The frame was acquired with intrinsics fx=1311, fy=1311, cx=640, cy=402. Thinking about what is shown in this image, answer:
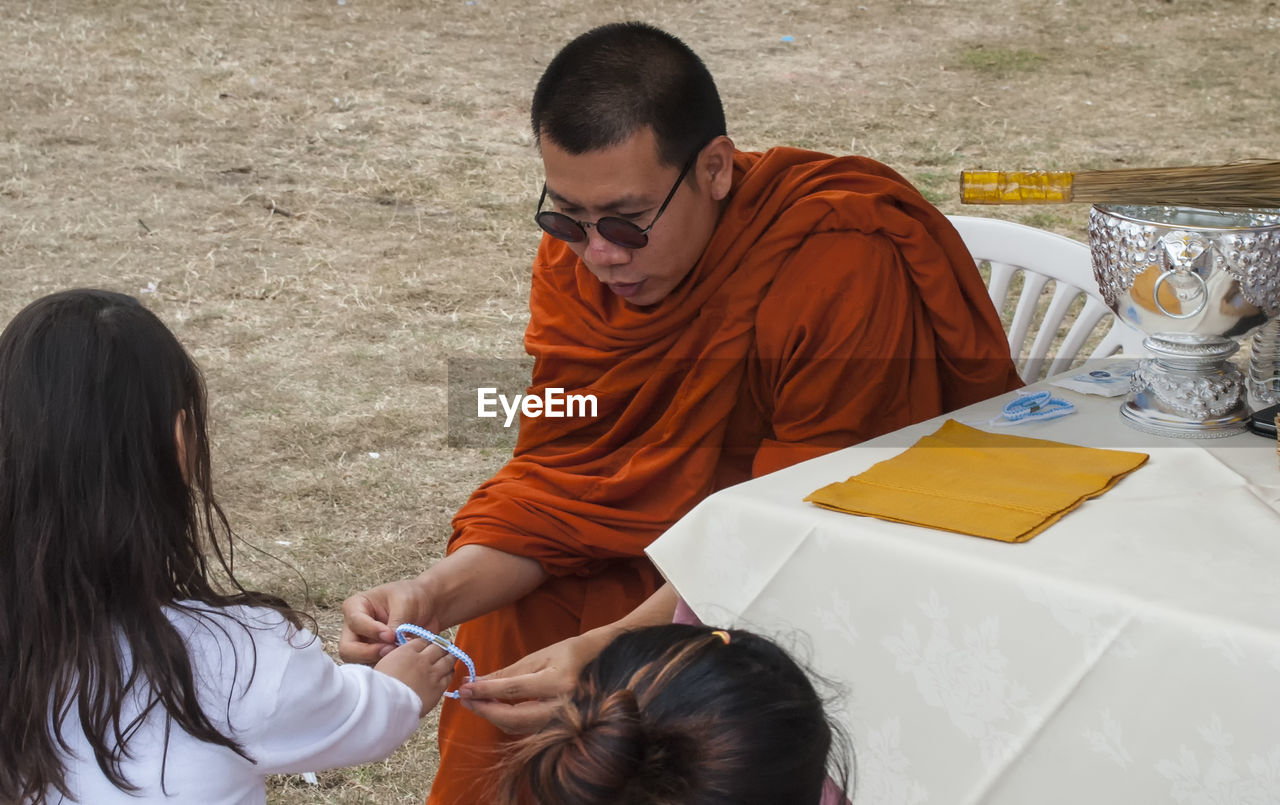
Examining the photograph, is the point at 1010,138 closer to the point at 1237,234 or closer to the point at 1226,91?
the point at 1226,91

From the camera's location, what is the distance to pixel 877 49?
8.02 metres

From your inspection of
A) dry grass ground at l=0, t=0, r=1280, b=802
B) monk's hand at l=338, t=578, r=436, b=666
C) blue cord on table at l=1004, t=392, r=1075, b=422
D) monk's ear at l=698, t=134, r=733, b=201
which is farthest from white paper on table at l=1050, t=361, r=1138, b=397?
dry grass ground at l=0, t=0, r=1280, b=802

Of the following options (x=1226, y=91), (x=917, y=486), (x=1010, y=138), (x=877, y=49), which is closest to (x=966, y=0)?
(x=877, y=49)

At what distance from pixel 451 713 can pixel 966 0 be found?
25.7ft

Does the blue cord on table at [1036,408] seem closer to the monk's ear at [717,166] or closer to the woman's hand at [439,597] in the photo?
the monk's ear at [717,166]

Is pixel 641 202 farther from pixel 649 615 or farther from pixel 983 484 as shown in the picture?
pixel 983 484

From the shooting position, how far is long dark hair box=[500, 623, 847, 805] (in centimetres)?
106

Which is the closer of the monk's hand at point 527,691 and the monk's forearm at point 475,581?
the monk's hand at point 527,691

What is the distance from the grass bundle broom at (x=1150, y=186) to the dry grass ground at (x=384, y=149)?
→ 5.23ft

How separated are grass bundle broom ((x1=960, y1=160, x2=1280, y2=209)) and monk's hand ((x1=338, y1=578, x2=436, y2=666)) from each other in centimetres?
98

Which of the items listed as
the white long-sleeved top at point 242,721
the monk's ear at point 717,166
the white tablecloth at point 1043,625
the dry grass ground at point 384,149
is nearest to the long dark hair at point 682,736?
the white tablecloth at point 1043,625

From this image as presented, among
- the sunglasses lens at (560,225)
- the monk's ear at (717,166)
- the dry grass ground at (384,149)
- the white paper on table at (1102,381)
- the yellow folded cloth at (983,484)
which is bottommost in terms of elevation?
the dry grass ground at (384,149)

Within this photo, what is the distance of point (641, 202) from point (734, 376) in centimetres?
31

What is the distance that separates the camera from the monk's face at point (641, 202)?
201 centimetres
